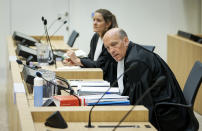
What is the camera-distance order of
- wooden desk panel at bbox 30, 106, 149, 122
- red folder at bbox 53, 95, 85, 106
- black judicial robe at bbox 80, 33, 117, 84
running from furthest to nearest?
1. black judicial robe at bbox 80, 33, 117, 84
2. red folder at bbox 53, 95, 85, 106
3. wooden desk panel at bbox 30, 106, 149, 122

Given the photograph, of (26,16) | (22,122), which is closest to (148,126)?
(22,122)

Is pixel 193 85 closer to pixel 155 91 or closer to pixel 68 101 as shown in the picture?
pixel 155 91

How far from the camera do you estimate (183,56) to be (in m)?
6.62

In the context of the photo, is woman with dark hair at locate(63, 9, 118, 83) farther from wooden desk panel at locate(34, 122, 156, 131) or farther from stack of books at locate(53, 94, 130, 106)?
wooden desk panel at locate(34, 122, 156, 131)

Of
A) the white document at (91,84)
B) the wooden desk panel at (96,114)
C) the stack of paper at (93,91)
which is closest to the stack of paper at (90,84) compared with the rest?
the white document at (91,84)

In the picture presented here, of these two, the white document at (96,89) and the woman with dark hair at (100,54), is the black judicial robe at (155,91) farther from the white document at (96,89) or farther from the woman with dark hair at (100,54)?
the woman with dark hair at (100,54)

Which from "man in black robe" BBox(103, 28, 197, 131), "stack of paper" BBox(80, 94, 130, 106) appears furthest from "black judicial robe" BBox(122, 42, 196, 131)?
"stack of paper" BBox(80, 94, 130, 106)

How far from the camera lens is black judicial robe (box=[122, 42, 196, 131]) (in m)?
3.53

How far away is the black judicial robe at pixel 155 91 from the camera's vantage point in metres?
3.53

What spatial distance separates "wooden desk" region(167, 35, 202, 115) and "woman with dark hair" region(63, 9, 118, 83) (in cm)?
Result: 138

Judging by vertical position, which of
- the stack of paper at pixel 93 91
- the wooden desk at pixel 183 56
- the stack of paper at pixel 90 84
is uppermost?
the stack of paper at pixel 93 91

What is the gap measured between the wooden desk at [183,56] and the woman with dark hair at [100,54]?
1.38 m

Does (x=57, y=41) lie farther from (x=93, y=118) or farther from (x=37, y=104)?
(x=93, y=118)

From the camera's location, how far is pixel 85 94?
3.44 meters
